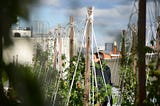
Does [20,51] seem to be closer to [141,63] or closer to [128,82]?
[141,63]

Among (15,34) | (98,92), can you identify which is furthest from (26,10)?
(98,92)

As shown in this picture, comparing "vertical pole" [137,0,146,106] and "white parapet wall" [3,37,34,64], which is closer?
"white parapet wall" [3,37,34,64]

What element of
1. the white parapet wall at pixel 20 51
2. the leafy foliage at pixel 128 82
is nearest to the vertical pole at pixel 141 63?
the white parapet wall at pixel 20 51

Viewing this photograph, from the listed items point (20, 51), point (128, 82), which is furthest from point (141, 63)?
point (128, 82)

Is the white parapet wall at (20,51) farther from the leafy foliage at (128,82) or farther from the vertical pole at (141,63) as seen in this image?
the leafy foliage at (128,82)

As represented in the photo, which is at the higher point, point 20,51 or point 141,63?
point 20,51

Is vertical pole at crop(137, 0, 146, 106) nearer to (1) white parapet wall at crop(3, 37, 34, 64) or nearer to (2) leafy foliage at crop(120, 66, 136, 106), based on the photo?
(1) white parapet wall at crop(3, 37, 34, 64)

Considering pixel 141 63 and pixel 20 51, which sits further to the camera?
pixel 141 63

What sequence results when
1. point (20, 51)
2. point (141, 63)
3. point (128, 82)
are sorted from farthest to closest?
point (128, 82) < point (141, 63) < point (20, 51)

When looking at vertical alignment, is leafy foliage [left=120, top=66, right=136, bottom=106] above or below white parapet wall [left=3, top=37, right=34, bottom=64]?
below

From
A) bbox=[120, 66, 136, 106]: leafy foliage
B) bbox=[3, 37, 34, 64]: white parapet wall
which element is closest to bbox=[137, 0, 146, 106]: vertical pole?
bbox=[3, 37, 34, 64]: white parapet wall

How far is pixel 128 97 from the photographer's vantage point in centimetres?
779

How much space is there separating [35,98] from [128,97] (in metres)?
7.23

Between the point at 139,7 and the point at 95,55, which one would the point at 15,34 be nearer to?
the point at 139,7
